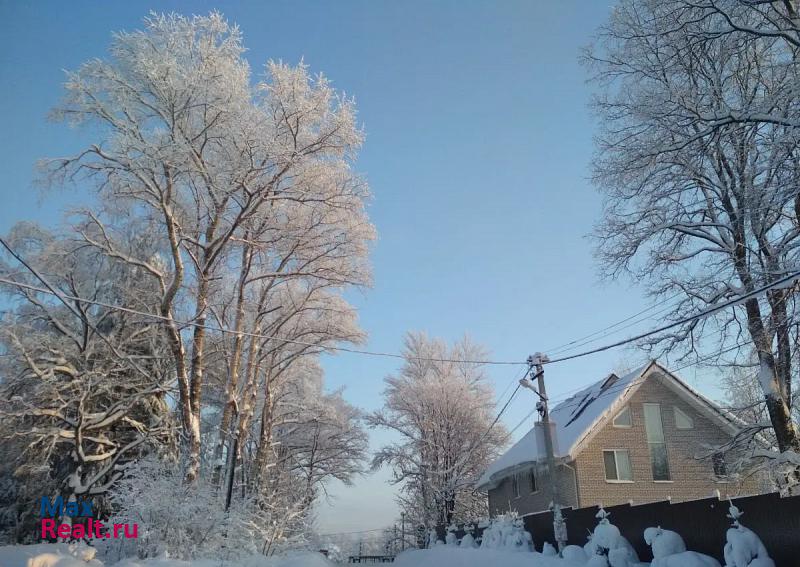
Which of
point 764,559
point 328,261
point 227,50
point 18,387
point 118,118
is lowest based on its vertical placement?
point 764,559

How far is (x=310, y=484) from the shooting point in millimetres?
36406

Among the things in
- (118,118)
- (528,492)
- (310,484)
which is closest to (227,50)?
(118,118)

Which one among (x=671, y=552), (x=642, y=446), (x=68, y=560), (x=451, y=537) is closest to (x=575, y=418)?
(x=642, y=446)

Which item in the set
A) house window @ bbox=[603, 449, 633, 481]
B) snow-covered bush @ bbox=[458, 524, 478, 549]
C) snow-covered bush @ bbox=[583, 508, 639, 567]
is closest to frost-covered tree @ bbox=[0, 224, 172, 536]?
snow-covered bush @ bbox=[458, 524, 478, 549]

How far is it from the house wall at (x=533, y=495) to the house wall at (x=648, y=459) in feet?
2.05

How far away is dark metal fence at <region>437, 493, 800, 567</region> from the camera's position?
8.33 meters

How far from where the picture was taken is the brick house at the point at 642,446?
23.2m

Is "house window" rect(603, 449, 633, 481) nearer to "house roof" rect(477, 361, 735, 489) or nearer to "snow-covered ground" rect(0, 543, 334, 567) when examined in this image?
"house roof" rect(477, 361, 735, 489)

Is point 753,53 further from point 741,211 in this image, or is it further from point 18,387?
point 18,387

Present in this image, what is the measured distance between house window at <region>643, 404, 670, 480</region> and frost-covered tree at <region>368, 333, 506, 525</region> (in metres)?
11.4

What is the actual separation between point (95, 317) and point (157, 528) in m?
16.6

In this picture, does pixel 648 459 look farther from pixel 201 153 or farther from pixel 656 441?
pixel 201 153

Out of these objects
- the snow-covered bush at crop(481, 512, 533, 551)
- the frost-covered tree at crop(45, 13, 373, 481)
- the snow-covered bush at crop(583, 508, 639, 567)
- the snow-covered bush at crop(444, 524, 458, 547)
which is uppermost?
the frost-covered tree at crop(45, 13, 373, 481)

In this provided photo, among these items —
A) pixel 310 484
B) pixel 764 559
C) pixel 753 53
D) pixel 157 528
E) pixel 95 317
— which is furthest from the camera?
pixel 310 484
